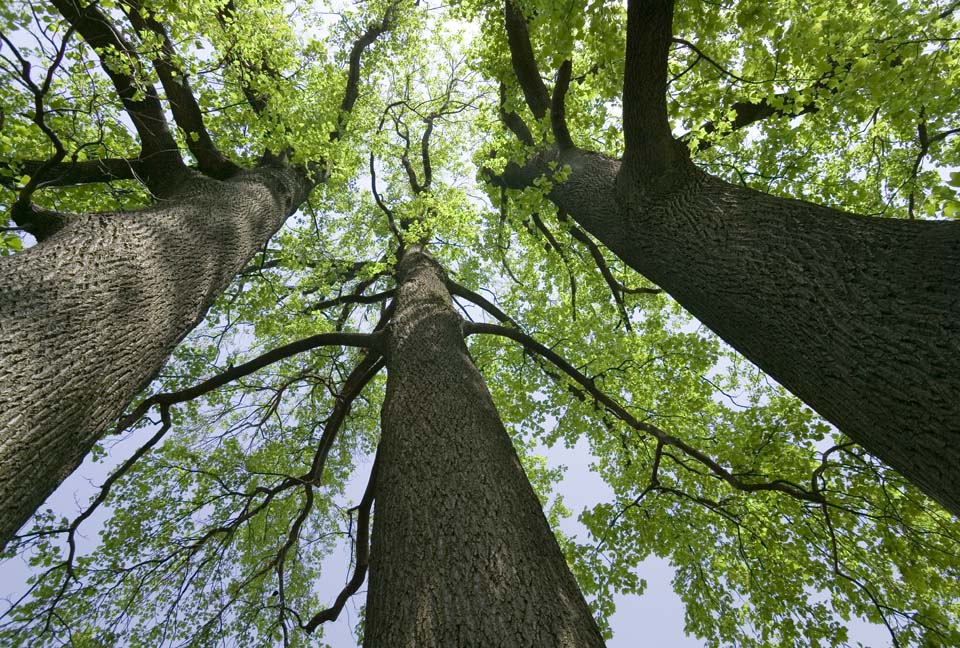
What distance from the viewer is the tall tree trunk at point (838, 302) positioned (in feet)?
5.32

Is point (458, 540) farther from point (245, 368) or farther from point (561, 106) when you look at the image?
point (561, 106)


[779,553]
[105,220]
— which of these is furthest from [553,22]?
[779,553]

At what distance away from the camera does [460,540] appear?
2.15 meters

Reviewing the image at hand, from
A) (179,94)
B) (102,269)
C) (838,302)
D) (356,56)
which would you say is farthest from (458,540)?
(356,56)

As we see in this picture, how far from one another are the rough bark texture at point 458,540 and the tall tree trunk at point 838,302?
4.77ft

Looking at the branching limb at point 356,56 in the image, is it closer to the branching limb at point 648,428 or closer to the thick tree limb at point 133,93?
the thick tree limb at point 133,93

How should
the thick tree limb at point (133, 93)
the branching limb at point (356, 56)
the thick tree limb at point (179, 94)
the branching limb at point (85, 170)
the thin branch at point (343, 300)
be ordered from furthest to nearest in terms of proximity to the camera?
the branching limb at point (356, 56)
the thin branch at point (343, 300)
the thick tree limb at point (179, 94)
the branching limb at point (85, 170)
the thick tree limb at point (133, 93)

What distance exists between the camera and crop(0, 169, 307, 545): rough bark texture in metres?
1.82

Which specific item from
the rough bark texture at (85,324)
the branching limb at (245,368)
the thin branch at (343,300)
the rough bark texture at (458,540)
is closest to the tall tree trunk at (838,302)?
the rough bark texture at (458,540)

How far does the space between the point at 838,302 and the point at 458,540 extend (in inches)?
82.7

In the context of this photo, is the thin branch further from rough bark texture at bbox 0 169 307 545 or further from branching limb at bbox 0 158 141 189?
rough bark texture at bbox 0 169 307 545

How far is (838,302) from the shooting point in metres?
1.98

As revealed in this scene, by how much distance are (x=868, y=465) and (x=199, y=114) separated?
780 cm

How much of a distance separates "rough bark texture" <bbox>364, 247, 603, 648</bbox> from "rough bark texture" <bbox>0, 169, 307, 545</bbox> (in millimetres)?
1534
